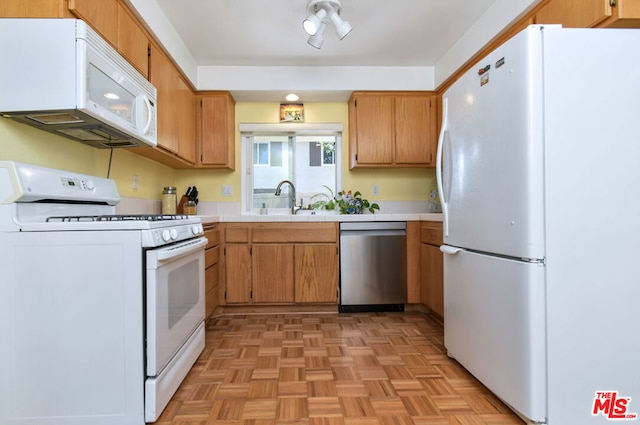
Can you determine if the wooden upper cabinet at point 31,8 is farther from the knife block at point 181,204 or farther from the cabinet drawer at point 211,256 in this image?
the knife block at point 181,204

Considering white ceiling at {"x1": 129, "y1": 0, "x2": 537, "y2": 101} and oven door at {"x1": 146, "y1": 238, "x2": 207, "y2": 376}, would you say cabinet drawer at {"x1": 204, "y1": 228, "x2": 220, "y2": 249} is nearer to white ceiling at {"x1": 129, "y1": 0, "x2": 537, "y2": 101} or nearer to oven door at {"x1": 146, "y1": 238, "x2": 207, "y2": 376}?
oven door at {"x1": 146, "y1": 238, "x2": 207, "y2": 376}

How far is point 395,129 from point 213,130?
1.72 meters

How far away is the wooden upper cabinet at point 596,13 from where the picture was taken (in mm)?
1409

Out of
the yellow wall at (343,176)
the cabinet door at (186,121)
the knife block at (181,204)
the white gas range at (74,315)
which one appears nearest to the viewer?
the white gas range at (74,315)

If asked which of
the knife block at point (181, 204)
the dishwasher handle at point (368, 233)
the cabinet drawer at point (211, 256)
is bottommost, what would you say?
the cabinet drawer at point (211, 256)

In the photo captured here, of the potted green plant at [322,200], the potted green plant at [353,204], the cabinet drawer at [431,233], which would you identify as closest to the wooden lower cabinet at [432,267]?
the cabinet drawer at [431,233]

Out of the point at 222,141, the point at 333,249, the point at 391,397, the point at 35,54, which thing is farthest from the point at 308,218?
the point at 35,54

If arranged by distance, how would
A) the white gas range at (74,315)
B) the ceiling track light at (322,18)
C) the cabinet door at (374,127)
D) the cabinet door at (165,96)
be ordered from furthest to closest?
the cabinet door at (374,127)
the cabinet door at (165,96)
the ceiling track light at (322,18)
the white gas range at (74,315)

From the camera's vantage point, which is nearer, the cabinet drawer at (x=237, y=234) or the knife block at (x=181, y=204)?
the cabinet drawer at (x=237, y=234)

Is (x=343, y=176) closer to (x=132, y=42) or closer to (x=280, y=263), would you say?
(x=280, y=263)

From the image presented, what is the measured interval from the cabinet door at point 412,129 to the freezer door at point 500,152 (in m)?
1.31

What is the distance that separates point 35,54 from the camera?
128 centimetres

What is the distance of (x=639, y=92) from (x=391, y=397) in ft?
5.25

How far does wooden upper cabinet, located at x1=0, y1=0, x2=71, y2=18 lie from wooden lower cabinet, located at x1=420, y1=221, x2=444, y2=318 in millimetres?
2444
